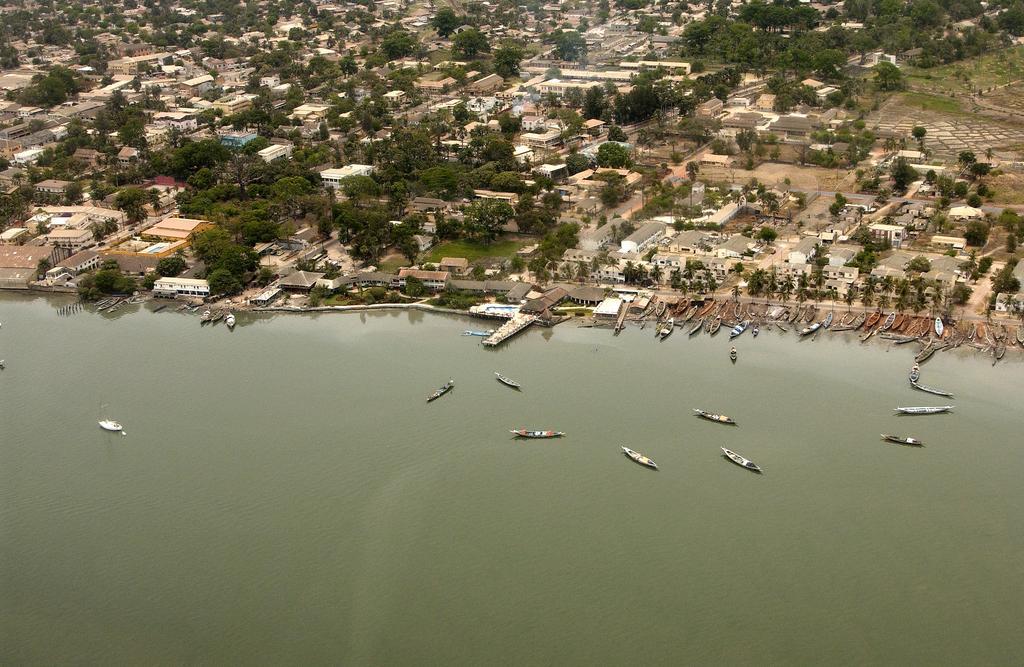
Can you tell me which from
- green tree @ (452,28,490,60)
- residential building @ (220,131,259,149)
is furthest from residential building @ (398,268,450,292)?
green tree @ (452,28,490,60)

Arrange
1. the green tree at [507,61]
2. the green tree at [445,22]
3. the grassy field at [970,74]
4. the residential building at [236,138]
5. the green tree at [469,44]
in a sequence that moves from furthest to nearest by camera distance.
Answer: the green tree at [445,22] < the green tree at [469,44] < the green tree at [507,61] < the grassy field at [970,74] < the residential building at [236,138]

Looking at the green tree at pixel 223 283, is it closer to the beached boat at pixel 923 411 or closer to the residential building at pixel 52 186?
the residential building at pixel 52 186

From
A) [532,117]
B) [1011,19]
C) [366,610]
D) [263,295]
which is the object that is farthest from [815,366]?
[1011,19]

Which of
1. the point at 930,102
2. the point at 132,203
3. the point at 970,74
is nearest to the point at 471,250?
the point at 132,203

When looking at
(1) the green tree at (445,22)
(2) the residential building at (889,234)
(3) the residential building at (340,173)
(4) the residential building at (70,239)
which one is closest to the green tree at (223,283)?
(4) the residential building at (70,239)

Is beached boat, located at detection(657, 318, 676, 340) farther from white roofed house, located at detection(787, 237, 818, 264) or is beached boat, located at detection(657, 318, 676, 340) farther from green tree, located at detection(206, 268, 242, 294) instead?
green tree, located at detection(206, 268, 242, 294)

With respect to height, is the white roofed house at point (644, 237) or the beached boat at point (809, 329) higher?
the white roofed house at point (644, 237)
